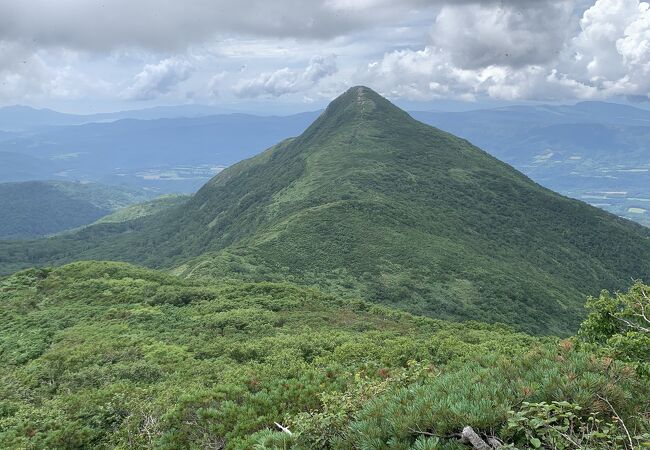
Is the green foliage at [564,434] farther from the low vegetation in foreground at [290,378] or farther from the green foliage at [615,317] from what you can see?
the green foliage at [615,317]

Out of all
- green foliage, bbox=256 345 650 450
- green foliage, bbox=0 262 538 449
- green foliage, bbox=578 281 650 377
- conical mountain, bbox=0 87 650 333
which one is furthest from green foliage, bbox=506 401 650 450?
conical mountain, bbox=0 87 650 333

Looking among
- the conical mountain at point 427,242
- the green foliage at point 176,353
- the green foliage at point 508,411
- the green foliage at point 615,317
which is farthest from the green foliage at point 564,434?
the conical mountain at point 427,242

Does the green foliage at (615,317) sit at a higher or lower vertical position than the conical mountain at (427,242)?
higher

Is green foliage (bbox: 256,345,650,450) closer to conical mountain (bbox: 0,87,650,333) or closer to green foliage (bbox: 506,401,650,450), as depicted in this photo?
green foliage (bbox: 506,401,650,450)

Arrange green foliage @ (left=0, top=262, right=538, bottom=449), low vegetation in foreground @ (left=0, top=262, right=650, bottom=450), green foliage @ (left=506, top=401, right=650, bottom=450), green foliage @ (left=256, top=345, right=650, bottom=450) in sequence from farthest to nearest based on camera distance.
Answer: green foliage @ (left=0, top=262, right=538, bottom=449) → low vegetation in foreground @ (left=0, top=262, right=650, bottom=450) → green foliage @ (left=256, top=345, right=650, bottom=450) → green foliage @ (left=506, top=401, right=650, bottom=450)

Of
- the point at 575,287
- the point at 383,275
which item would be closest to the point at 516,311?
the point at 383,275

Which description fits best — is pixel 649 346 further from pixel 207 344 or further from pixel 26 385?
pixel 26 385
